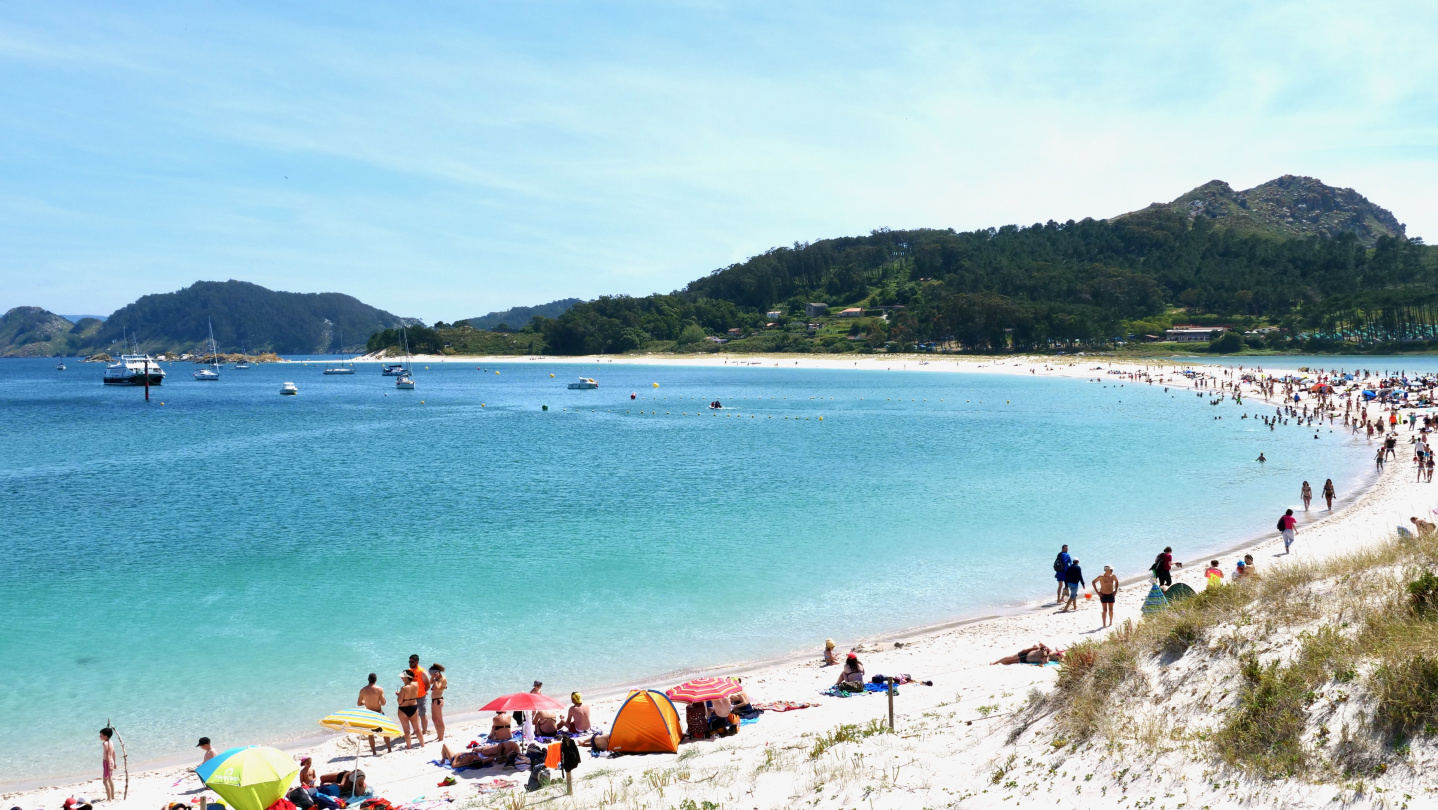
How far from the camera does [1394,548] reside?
11.5 meters

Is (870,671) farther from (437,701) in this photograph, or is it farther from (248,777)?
(248,777)

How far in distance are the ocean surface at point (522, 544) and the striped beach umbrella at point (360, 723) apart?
2.75 m

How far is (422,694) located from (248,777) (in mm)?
3549

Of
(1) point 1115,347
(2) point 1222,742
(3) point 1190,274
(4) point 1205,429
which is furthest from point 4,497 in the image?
(3) point 1190,274

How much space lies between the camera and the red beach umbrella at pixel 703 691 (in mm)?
12336

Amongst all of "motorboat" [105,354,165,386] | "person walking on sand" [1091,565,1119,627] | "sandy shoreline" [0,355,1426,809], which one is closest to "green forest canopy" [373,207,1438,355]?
"motorboat" [105,354,165,386]

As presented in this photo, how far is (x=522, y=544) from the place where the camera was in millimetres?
26859

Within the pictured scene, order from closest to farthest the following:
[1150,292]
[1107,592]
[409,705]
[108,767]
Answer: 1. [108,767]
2. [409,705]
3. [1107,592]
4. [1150,292]

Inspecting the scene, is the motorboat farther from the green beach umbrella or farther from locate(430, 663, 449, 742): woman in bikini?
the green beach umbrella

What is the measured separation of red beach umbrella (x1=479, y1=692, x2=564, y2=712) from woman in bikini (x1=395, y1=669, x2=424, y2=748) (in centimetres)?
142

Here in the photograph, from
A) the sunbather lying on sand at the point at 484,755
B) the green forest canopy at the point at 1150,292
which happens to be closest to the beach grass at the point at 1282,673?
the sunbather lying on sand at the point at 484,755

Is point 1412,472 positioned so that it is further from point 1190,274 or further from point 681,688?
point 1190,274

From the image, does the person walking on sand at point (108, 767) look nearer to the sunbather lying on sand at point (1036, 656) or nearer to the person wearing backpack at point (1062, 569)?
the sunbather lying on sand at point (1036, 656)

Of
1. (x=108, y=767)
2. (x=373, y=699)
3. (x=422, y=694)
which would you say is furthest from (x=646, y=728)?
(x=108, y=767)
